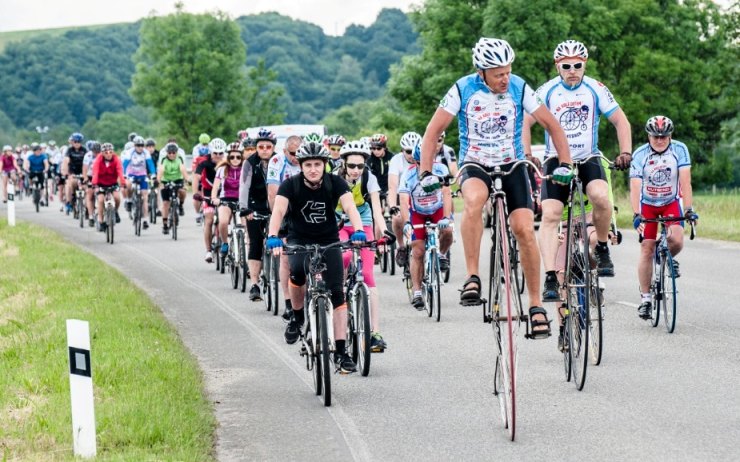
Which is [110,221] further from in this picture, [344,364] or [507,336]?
[507,336]

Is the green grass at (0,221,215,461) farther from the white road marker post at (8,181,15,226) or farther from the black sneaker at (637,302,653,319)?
the white road marker post at (8,181,15,226)

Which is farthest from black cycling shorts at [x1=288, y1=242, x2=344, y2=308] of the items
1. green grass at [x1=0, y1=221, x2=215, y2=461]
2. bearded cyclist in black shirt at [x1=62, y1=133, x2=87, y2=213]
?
bearded cyclist in black shirt at [x1=62, y1=133, x2=87, y2=213]

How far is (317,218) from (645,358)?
3079mm

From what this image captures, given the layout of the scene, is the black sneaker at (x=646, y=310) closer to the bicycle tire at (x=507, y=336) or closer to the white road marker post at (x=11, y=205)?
the bicycle tire at (x=507, y=336)

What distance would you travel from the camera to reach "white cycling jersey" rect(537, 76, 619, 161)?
34.1 ft

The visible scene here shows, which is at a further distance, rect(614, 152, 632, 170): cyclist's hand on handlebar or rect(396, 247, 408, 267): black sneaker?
rect(396, 247, 408, 267): black sneaker

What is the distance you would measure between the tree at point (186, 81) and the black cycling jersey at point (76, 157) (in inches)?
3050

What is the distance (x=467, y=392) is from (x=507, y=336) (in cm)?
192

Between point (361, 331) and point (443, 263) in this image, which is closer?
point (361, 331)

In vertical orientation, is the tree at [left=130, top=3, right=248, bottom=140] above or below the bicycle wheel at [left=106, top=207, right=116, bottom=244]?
above

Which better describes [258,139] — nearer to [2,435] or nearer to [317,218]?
[317,218]

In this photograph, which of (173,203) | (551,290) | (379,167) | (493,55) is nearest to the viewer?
(493,55)

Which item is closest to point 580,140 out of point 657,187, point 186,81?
point 657,187

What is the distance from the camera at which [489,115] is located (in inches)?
335
